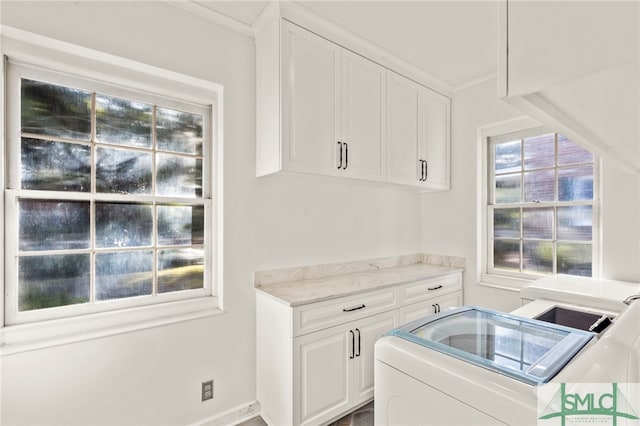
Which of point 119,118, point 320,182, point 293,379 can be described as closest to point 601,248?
point 320,182

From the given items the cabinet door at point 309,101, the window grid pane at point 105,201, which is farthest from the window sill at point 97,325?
the cabinet door at point 309,101

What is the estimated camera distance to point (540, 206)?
2.62 meters

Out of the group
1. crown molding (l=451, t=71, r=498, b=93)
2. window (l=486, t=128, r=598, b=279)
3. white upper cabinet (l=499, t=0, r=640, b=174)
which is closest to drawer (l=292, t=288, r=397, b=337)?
window (l=486, t=128, r=598, b=279)

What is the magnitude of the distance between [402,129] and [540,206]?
1359mm

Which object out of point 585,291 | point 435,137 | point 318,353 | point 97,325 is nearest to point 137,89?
point 97,325

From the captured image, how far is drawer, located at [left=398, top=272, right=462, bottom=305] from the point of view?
243cm

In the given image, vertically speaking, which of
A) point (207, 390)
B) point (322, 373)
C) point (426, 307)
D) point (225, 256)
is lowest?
point (207, 390)

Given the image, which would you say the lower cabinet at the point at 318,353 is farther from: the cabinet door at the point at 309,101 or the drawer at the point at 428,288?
the cabinet door at the point at 309,101

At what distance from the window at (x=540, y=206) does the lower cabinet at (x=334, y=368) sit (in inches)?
57.6

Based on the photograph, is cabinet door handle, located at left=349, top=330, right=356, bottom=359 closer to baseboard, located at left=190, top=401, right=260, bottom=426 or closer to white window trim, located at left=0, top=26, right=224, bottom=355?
baseboard, located at left=190, top=401, right=260, bottom=426

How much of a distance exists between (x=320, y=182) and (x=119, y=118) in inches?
56.2

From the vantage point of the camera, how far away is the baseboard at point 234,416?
1.96 m

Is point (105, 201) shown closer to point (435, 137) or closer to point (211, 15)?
point (211, 15)

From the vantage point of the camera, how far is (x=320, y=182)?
2521 millimetres
